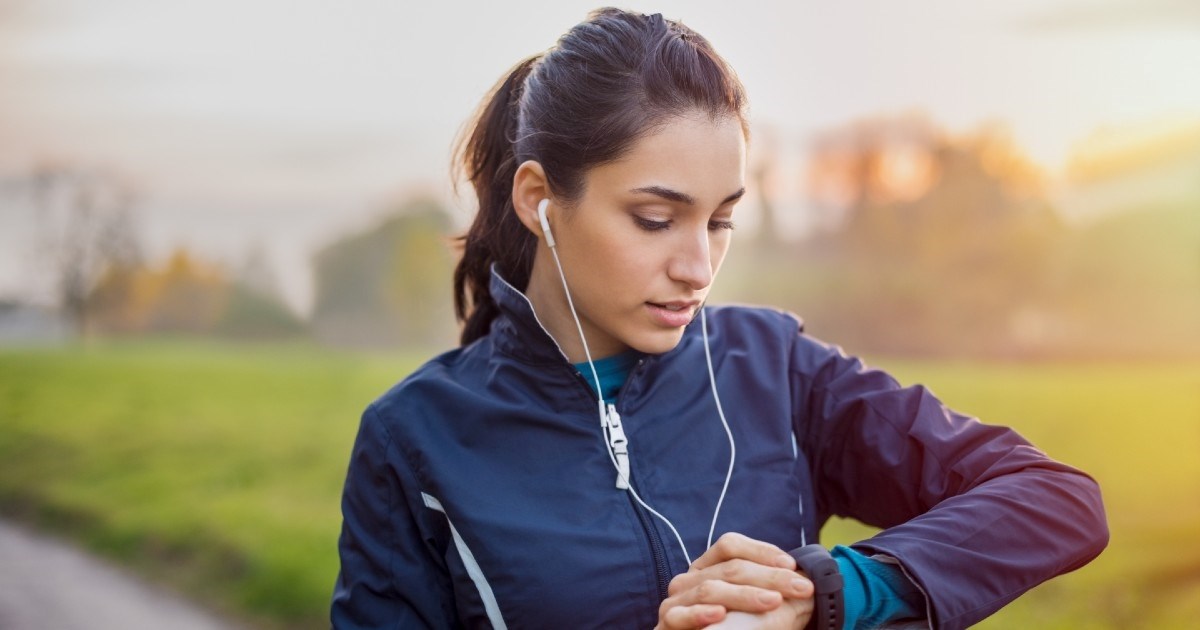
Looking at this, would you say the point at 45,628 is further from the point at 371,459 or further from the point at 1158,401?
the point at 1158,401

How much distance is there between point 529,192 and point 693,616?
80 centimetres

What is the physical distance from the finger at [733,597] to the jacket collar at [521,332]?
0.50 meters

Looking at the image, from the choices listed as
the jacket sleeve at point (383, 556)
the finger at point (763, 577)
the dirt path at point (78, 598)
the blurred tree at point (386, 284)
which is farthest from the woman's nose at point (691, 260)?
the blurred tree at point (386, 284)

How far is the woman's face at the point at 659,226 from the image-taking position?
1676 mm

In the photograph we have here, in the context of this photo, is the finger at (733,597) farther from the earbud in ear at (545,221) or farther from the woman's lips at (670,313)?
the earbud in ear at (545,221)

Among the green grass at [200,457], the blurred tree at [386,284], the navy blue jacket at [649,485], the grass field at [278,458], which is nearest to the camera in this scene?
the navy blue jacket at [649,485]

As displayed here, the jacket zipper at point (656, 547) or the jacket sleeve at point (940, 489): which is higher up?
the jacket sleeve at point (940, 489)

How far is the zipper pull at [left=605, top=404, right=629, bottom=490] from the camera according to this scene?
5.76 feet

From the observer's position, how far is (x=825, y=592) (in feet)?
4.85

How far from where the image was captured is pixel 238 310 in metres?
6.33

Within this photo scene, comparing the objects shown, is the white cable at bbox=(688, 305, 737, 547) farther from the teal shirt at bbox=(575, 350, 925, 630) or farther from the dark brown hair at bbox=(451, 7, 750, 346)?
the dark brown hair at bbox=(451, 7, 750, 346)

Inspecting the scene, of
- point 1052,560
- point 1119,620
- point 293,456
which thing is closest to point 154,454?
point 293,456

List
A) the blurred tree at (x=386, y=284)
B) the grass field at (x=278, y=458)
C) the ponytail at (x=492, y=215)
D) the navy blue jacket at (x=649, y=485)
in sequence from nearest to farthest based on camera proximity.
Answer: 1. the navy blue jacket at (x=649, y=485)
2. the ponytail at (x=492, y=215)
3. the grass field at (x=278, y=458)
4. the blurred tree at (x=386, y=284)

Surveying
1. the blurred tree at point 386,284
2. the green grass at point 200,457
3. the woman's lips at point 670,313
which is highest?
the woman's lips at point 670,313
